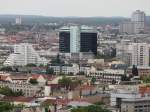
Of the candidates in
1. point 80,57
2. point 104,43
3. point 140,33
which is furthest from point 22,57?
point 140,33

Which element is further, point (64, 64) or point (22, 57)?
point (22, 57)

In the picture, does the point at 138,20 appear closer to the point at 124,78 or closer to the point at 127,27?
the point at 127,27

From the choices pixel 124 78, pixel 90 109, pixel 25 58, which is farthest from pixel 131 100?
pixel 25 58

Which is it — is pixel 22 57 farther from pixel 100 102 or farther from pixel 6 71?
pixel 100 102

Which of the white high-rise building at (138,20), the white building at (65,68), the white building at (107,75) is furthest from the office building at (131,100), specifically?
the white high-rise building at (138,20)

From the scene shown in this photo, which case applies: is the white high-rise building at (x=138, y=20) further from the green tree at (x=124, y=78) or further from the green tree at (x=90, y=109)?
the green tree at (x=90, y=109)

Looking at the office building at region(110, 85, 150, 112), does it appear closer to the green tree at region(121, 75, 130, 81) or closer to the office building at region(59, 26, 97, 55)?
the green tree at region(121, 75, 130, 81)
